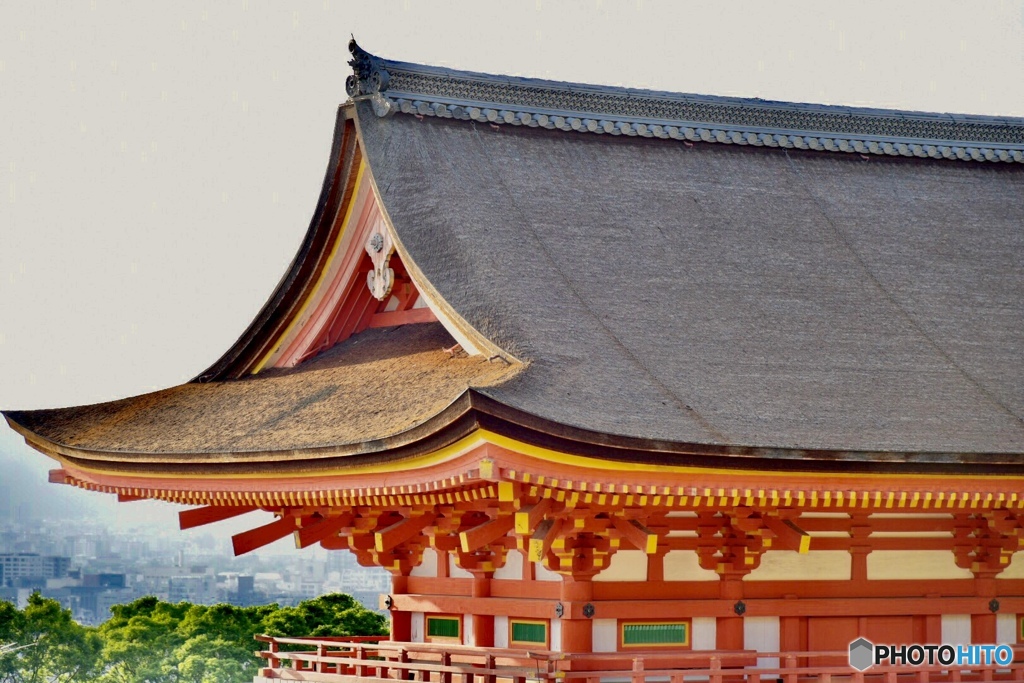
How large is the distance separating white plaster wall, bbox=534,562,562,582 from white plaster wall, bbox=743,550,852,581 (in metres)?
2.08

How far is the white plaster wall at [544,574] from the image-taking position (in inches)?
695

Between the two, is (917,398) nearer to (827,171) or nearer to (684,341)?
(684,341)

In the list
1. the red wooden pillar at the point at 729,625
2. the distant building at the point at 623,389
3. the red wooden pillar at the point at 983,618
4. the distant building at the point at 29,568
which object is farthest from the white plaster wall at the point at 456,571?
the distant building at the point at 29,568

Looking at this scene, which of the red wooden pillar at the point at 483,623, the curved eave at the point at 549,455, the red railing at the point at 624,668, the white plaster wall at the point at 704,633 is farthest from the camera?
the red wooden pillar at the point at 483,623

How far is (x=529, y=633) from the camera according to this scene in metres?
18.0

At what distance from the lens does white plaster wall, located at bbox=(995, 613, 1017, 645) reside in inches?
755

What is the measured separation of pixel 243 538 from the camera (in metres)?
A: 21.0

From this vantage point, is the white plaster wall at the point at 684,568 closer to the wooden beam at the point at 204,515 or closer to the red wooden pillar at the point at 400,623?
the red wooden pillar at the point at 400,623

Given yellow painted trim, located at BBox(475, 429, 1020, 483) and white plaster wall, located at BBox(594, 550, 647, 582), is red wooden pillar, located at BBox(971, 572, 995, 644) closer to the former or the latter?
yellow painted trim, located at BBox(475, 429, 1020, 483)

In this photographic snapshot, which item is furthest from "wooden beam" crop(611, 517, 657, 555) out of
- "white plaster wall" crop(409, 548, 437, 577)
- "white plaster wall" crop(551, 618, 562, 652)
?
"white plaster wall" crop(409, 548, 437, 577)

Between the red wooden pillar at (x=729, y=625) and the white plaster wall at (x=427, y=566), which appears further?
the white plaster wall at (x=427, y=566)

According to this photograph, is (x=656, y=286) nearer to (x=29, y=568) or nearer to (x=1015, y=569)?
(x=1015, y=569)

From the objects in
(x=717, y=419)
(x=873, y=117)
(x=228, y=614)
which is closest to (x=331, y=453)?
(x=717, y=419)

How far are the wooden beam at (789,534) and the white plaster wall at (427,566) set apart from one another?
4.24 m
